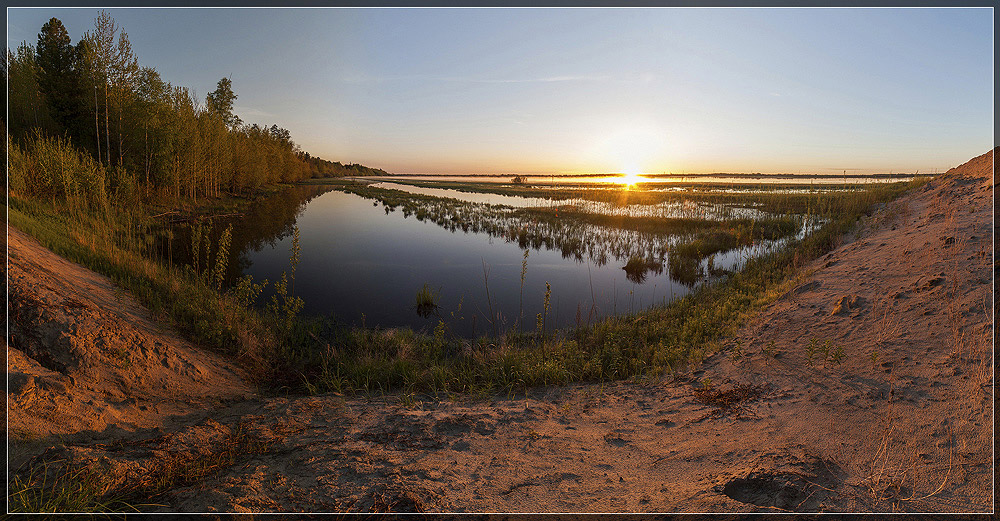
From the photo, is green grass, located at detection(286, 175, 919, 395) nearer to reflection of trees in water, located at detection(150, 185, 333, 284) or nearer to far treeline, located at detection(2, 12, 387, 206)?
reflection of trees in water, located at detection(150, 185, 333, 284)

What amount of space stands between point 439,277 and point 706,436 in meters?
12.0

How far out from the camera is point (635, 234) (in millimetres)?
22828

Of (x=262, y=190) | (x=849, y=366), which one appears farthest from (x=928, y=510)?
(x=262, y=190)

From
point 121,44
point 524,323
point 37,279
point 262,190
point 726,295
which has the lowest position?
point 524,323

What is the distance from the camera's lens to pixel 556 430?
15.8 feet

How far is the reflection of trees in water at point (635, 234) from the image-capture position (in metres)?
16.7

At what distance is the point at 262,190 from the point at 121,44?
115 ft

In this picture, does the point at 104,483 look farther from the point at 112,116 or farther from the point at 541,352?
the point at 112,116

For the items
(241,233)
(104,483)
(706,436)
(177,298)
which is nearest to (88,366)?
(104,483)

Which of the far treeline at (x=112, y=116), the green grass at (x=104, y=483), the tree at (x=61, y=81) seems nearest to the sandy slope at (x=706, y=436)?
the green grass at (x=104, y=483)

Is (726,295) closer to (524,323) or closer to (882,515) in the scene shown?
(524,323)

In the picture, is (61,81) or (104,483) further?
(61,81)

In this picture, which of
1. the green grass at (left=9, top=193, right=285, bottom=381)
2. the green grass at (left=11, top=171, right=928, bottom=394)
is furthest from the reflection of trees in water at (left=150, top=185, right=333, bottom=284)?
the green grass at (left=11, top=171, right=928, bottom=394)

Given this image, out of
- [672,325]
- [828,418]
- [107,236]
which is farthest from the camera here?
[107,236]
